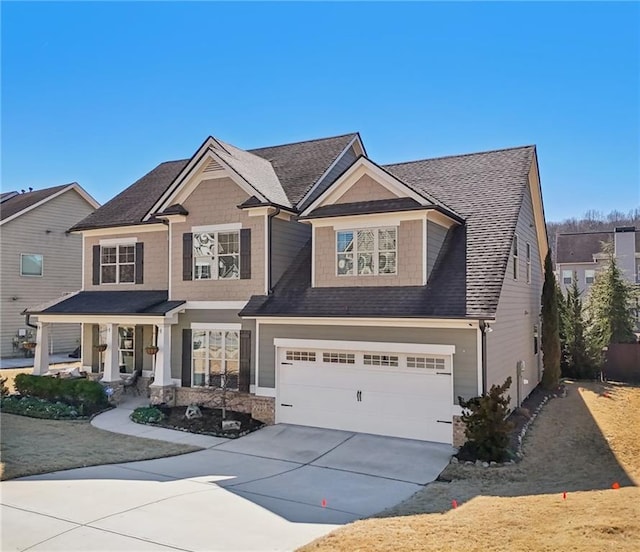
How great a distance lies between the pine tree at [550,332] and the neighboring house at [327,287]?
428mm

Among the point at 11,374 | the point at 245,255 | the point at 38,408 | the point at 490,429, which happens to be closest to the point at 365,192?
the point at 245,255

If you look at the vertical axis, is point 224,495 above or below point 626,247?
below

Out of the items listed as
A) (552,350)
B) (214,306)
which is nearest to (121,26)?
(214,306)

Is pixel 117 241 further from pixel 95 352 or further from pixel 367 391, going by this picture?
pixel 367 391

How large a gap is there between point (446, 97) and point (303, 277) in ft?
21.7

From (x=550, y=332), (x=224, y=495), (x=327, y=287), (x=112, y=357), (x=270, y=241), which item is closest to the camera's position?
(x=224, y=495)

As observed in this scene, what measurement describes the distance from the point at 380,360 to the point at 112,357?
1001 centimetres

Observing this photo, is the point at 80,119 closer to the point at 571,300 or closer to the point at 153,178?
the point at 153,178

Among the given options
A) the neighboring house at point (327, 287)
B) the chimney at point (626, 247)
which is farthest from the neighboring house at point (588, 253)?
the neighboring house at point (327, 287)

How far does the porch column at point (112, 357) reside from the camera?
1825 centimetres

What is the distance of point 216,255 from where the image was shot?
→ 1692cm

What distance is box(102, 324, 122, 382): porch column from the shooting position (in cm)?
1825

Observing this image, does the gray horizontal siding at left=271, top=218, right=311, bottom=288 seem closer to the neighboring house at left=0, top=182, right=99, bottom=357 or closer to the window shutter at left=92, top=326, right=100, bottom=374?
the window shutter at left=92, top=326, right=100, bottom=374

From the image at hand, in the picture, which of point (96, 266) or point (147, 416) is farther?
point (96, 266)
